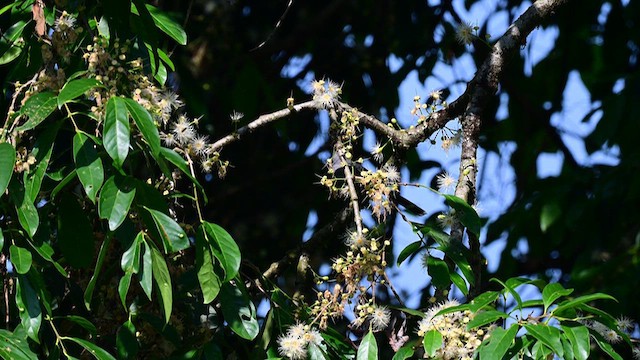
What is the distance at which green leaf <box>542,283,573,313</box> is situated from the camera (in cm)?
156

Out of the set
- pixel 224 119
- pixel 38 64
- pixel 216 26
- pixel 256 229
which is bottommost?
pixel 256 229

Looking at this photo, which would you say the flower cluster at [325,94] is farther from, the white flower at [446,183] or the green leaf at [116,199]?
the green leaf at [116,199]

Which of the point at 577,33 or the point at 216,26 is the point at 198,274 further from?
the point at 577,33

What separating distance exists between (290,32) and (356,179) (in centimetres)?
158

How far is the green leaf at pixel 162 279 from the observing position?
1480 mm

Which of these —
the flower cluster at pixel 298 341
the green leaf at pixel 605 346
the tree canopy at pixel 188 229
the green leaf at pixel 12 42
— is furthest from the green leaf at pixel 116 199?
the green leaf at pixel 605 346

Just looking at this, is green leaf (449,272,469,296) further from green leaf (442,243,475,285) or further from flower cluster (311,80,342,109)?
flower cluster (311,80,342,109)

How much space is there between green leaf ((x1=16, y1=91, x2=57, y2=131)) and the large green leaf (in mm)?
162

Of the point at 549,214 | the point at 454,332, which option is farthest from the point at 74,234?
the point at 549,214

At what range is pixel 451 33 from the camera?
316 centimetres

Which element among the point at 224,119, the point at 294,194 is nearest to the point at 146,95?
the point at 224,119

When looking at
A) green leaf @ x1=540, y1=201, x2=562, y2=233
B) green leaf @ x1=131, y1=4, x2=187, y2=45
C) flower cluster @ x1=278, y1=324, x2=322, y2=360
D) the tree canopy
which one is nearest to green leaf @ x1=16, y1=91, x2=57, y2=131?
the tree canopy

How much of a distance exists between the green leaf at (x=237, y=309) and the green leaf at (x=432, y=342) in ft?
0.85

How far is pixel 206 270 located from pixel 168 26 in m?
0.48
